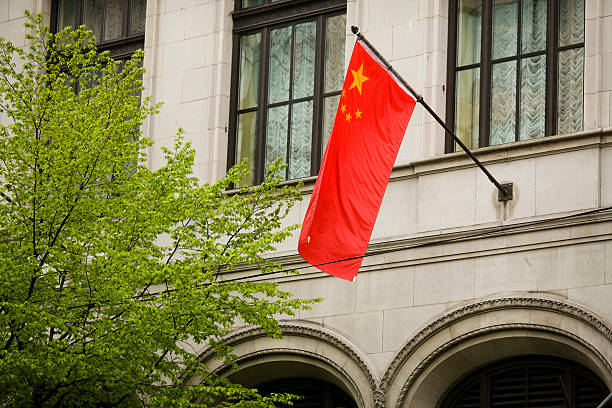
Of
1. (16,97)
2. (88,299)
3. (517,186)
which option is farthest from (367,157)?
(16,97)

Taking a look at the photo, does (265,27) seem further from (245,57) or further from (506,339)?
(506,339)

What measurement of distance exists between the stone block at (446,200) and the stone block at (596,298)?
218 centimetres

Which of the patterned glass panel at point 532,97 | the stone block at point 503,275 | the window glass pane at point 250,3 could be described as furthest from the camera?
the window glass pane at point 250,3

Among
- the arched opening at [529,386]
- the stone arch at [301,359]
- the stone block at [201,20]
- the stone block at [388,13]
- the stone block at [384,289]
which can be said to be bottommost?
the arched opening at [529,386]

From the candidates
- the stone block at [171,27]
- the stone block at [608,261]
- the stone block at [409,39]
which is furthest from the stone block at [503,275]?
the stone block at [171,27]

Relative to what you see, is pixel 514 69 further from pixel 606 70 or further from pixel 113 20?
pixel 113 20

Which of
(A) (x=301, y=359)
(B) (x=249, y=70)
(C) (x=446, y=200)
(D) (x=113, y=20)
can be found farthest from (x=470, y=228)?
(D) (x=113, y=20)

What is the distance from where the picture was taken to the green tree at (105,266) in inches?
747

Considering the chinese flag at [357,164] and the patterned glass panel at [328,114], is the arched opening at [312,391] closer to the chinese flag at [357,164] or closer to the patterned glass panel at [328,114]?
the patterned glass panel at [328,114]

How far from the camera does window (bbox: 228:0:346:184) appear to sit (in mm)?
23812

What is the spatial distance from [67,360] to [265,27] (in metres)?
8.74

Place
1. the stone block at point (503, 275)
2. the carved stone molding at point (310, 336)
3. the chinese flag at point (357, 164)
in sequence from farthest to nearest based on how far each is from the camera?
the carved stone molding at point (310, 336)
the stone block at point (503, 275)
the chinese flag at point (357, 164)

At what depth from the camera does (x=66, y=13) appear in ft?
92.1

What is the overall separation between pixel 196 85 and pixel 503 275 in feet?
25.1
